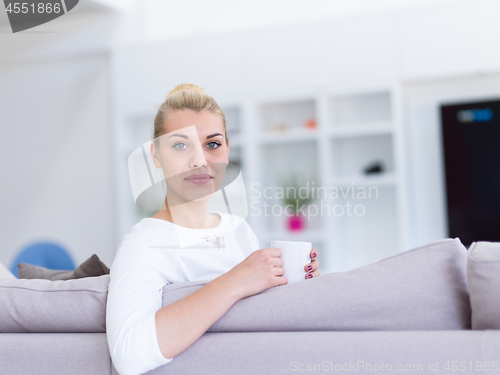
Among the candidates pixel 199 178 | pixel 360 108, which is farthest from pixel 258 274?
pixel 360 108

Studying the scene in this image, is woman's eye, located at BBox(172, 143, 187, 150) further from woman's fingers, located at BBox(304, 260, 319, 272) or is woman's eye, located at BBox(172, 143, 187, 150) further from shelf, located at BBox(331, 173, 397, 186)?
shelf, located at BBox(331, 173, 397, 186)

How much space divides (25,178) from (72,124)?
0.68 metres

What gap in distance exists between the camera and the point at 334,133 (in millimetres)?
3250

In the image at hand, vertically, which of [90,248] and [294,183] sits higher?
[294,183]

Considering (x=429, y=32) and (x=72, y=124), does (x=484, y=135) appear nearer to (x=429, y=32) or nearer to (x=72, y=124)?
(x=429, y=32)

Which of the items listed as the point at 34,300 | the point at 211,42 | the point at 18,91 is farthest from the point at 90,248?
the point at 34,300

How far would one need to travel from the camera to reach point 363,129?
126 inches

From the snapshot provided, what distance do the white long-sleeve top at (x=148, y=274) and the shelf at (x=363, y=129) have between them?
2136 millimetres

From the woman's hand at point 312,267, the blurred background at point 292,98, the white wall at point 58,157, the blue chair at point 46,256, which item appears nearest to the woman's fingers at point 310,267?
the woman's hand at point 312,267

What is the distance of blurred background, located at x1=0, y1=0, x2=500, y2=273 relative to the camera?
306cm

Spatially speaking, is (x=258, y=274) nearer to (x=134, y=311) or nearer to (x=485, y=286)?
(x=134, y=311)

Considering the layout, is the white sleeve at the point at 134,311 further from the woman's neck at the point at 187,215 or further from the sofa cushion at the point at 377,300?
the woman's neck at the point at 187,215

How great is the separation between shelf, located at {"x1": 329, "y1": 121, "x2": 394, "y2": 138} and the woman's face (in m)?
2.18

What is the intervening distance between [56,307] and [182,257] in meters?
0.26
